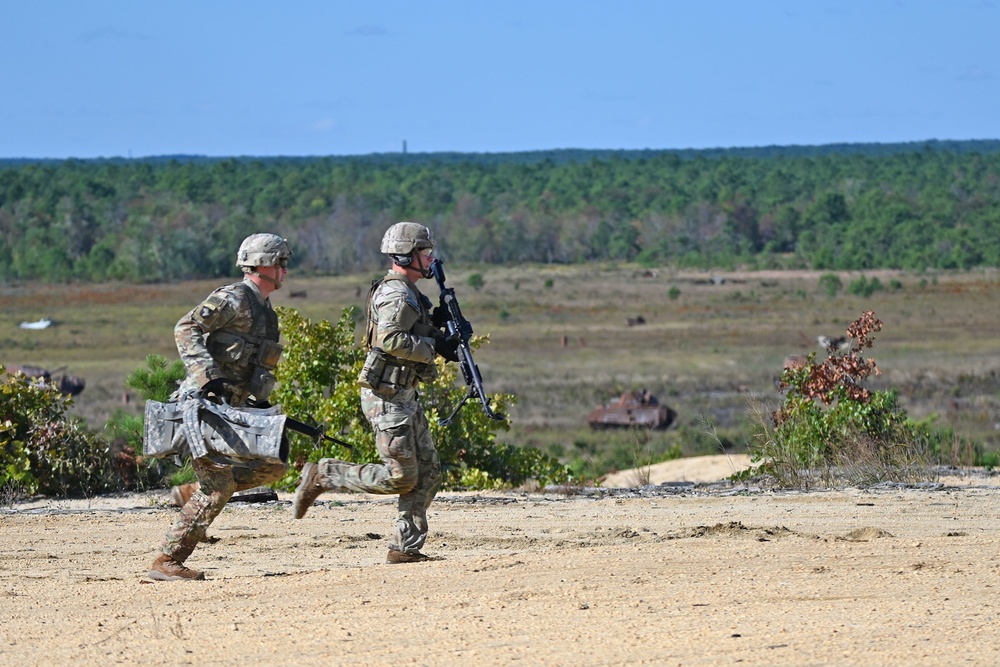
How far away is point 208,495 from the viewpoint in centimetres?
844

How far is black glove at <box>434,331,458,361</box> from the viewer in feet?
28.8

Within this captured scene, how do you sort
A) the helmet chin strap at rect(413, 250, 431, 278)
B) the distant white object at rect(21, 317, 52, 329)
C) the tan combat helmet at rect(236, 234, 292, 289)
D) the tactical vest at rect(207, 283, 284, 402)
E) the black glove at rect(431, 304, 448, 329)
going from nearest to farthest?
the tactical vest at rect(207, 283, 284, 402), the tan combat helmet at rect(236, 234, 292, 289), the helmet chin strap at rect(413, 250, 431, 278), the black glove at rect(431, 304, 448, 329), the distant white object at rect(21, 317, 52, 329)

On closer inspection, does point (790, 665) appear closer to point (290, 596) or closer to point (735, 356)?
point (290, 596)

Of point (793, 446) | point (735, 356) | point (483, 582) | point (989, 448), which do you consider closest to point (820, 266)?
point (735, 356)

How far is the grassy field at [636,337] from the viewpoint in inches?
1236

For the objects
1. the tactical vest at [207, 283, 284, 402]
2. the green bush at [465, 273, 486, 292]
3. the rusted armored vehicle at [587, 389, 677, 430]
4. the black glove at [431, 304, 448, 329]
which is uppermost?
the black glove at [431, 304, 448, 329]

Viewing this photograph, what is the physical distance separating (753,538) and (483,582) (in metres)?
2.03

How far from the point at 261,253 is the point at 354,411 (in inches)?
206

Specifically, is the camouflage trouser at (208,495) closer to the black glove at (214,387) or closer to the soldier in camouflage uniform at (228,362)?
the soldier in camouflage uniform at (228,362)

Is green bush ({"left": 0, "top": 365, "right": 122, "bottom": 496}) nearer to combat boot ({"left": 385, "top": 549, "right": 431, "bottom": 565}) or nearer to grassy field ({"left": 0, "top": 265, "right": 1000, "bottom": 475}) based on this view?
combat boot ({"left": 385, "top": 549, "right": 431, "bottom": 565})

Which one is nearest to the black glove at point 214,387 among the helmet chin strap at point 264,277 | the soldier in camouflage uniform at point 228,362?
the soldier in camouflage uniform at point 228,362

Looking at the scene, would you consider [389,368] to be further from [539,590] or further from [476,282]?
[476,282]

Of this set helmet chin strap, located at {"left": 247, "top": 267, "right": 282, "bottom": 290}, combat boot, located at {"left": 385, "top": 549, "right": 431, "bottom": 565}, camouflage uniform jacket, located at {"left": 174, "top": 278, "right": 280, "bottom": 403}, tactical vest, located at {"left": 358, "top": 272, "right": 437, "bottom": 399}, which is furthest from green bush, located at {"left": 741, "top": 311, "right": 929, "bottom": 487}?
camouflage uniform jacket, located at {"left": 174, "top": 278, "right": 280, "bottom": 403}

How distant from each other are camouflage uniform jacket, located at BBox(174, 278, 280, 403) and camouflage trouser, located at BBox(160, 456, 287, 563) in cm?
37
